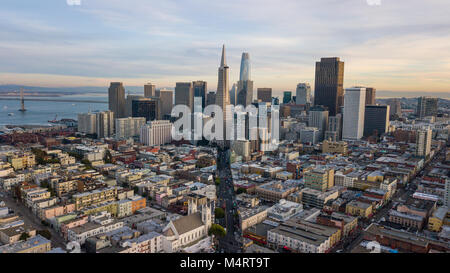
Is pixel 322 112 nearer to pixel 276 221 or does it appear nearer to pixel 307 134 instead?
pixel 307 134

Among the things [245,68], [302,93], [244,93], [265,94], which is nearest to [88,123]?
[244,93]

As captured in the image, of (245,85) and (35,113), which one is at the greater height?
(245,85)

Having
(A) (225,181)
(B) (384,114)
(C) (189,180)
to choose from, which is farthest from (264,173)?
(B) (384,114)

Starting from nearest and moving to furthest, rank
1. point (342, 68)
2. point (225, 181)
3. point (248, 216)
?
1. point (248, 216)
2. point (225, 181)
3. point (342, 68)

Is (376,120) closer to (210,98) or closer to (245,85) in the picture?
(245,85)

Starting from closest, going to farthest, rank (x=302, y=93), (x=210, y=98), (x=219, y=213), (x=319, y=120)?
(x=219, y=213) → (x=319, y=120) → (x=210, y=98) → (x=302, y=93)

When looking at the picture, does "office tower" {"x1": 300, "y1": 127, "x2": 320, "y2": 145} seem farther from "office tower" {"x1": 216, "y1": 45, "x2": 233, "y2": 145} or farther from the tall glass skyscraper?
the tall glass skyscraper

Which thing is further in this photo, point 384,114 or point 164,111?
point 164,111
